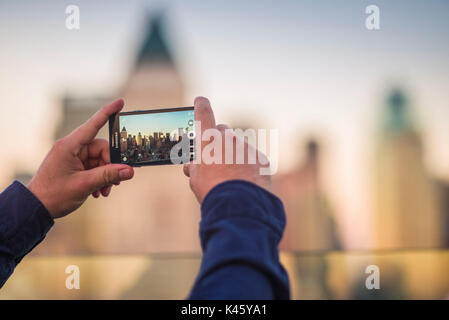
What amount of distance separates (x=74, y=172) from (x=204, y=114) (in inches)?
13.0

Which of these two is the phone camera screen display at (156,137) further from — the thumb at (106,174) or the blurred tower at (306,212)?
the blurred tower at (306,212)

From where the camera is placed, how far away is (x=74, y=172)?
0.80 m

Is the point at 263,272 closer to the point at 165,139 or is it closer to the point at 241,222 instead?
the point at 241,222

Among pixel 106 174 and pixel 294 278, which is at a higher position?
pixel 106 174

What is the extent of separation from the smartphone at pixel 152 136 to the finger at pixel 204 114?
23cm

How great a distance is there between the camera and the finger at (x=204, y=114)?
23.8 inches

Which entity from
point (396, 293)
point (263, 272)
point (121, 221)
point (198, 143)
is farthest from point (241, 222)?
point (121, 221)

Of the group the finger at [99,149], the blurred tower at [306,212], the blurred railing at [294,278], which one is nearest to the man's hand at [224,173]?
the finger at [99,149]

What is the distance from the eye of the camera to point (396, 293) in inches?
834

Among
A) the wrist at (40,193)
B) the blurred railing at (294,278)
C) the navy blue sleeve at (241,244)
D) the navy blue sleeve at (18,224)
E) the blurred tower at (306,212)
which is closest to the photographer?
the navy blue sleeve at (241,244)

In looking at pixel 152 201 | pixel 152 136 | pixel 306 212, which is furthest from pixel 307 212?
pixel 152 136

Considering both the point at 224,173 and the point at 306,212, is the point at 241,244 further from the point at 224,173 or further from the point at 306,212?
the point at 306,212

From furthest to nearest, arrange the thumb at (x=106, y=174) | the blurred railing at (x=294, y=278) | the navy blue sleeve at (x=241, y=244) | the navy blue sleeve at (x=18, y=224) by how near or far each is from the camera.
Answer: the blurred railing at (x=294, y=278), the thumb at (x=106, y=174), the navy blue sleeve at (x=18, y=224), the navy blue sleeve at (x=241, y=244)

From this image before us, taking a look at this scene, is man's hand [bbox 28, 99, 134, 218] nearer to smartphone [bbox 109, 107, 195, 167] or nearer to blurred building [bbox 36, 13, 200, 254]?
smartphone [bbox 109, 107, 195, 167]
